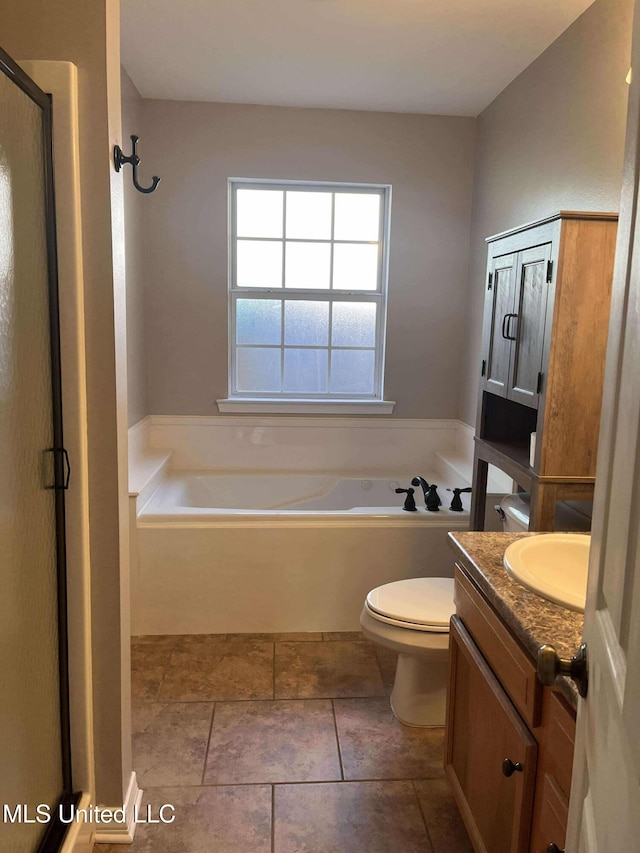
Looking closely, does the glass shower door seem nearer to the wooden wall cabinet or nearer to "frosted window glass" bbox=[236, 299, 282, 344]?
the wooden wall cabinet

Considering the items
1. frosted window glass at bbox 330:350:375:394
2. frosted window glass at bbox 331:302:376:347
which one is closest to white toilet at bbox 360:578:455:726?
frosted window glass at bbox 330:350:375:394

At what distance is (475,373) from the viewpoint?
12.2 feet

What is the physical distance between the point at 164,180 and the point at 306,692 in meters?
2.89

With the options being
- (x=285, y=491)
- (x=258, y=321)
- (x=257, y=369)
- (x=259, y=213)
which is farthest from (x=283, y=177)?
(x=285, y=491)

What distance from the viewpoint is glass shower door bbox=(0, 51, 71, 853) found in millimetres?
1276

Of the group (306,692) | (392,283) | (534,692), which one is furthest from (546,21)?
(306,692)

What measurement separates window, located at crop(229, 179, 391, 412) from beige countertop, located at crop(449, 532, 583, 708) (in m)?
2.47

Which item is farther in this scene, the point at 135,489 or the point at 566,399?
the point at 135,489

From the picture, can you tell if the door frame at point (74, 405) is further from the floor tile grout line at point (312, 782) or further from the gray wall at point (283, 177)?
the gray wall at point (283, 177)

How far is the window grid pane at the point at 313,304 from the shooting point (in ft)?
12.7

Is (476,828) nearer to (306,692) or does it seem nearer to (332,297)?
(306,692)

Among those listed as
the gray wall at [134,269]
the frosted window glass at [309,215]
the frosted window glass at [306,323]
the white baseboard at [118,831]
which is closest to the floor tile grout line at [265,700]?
the white baseboard at [118,831]

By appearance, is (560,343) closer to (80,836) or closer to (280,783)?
(280,783)

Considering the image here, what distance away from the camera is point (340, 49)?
2934mm
